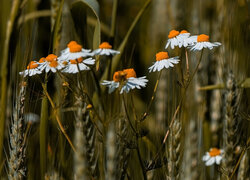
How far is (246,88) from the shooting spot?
0.95 meters

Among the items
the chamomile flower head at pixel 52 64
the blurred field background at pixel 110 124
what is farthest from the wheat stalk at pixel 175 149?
the chamomile flower head at pixel 52 64

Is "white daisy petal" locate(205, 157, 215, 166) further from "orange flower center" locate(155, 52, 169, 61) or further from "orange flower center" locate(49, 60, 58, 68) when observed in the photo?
"orange flower center" locate(49, 60, 58, 68)

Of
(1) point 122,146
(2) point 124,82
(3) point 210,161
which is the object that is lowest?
(3) point 210,161

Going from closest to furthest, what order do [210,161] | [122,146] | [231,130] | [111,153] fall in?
[111,153], [122,146], [231,130], [210,161]

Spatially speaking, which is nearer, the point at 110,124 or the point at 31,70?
the point at 110,124

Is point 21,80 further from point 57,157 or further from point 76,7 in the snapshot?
point 76,7

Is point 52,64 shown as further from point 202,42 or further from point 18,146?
point 202,42

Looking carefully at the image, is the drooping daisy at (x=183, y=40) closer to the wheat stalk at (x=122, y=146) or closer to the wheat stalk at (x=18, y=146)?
the wheat stalk at (x=122, y=146)

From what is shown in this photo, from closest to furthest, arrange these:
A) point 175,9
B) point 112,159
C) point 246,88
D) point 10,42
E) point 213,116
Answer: point 112,159 → point 246,88 → point 10,42 → point 213,116 → point 175,9

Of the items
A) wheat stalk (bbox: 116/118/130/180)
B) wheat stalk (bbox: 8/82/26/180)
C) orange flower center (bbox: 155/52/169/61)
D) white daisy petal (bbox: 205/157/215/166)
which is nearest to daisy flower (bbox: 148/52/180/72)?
orange flower center (bbox: 155/52/169/61)

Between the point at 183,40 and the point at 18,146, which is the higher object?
the point at 183,40

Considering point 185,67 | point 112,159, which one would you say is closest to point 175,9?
point 185,67

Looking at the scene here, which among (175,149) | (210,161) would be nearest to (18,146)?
(175,149)

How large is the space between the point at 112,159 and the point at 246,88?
461 millimetres
